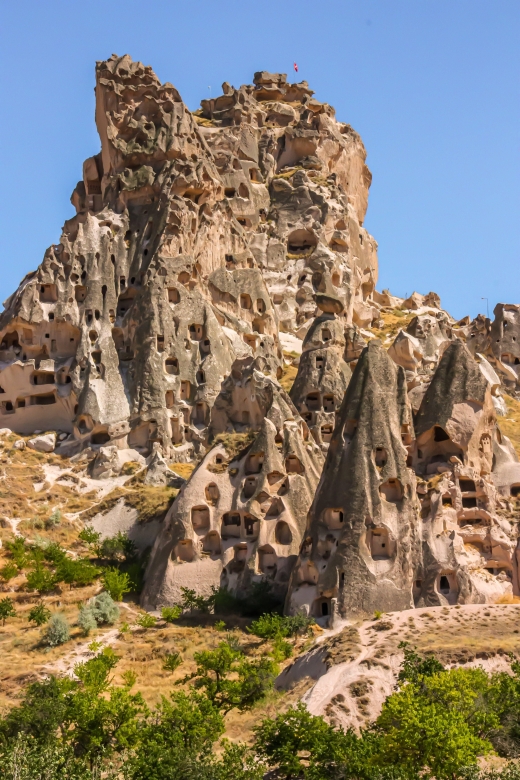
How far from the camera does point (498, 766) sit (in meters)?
37.1

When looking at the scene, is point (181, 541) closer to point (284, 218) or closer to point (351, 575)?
point (351, 575)

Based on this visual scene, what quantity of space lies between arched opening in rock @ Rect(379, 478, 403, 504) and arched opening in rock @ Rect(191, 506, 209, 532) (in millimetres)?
9394

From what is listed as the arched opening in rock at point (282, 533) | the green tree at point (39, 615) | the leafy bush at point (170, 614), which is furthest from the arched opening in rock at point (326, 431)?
the green tree at point (39, 615)

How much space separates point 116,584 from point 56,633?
5212 mm

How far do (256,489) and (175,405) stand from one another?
Result: 17445mm

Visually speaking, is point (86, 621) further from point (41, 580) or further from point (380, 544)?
point (380, 544)

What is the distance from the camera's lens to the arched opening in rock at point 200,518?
59344 mm

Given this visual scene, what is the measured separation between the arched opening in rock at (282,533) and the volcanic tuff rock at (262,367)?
8 centimetres

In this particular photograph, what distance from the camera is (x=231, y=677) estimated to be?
49.2 meters

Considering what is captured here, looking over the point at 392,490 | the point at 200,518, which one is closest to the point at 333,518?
the point at 392,490

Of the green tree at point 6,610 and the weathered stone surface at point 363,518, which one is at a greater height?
the weathered stone surface at point 363,518

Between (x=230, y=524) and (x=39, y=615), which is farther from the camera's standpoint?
(x=230, y=524)

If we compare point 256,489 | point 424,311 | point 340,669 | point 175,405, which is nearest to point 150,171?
point 175,405

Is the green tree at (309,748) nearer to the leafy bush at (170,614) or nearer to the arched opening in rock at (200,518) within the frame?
the leafy bush at (170,614)
